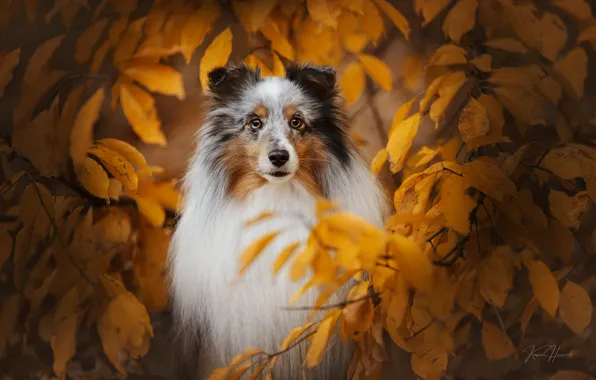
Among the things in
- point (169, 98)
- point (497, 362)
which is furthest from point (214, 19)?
point (497, 362)

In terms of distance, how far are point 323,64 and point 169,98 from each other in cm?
39

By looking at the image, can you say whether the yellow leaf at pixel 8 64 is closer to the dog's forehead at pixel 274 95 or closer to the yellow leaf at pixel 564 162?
the dog's forehead at pixel 274 95

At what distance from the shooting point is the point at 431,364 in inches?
69.1

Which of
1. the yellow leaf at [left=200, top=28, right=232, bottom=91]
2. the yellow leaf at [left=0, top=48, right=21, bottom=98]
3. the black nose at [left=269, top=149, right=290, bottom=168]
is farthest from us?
the yellow leaf at [left=0, top=48, right=21, bottom=98]

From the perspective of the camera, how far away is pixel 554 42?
1818 mm

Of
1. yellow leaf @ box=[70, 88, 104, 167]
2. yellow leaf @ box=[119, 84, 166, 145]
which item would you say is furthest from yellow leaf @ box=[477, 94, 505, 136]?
yellow leaf @ box=[70, 88, 104, 167]

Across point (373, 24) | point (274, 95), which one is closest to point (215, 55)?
point (274, 95)

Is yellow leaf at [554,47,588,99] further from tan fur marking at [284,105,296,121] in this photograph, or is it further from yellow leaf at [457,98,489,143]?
tan fur marking at [284,105,296,121]

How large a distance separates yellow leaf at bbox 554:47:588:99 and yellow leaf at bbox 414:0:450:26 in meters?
0.34

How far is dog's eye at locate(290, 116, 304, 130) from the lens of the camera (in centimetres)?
170

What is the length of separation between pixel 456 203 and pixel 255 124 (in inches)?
20.9

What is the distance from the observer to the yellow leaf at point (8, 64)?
1.87m

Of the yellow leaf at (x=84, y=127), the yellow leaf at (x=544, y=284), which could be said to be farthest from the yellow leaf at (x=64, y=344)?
the yellow leaf at (x=544, y=284)

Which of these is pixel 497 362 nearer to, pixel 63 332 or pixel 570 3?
pixel 570 3
